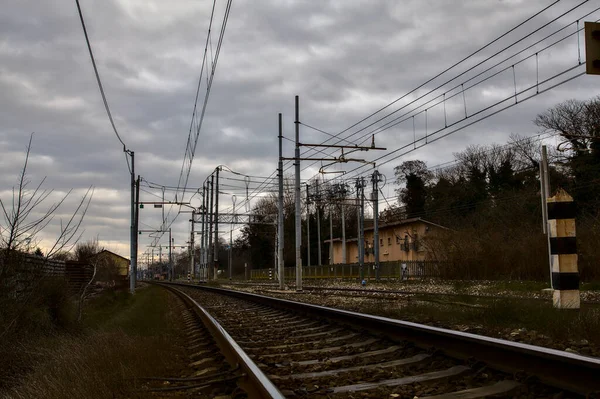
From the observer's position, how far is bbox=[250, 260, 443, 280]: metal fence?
34.2 m

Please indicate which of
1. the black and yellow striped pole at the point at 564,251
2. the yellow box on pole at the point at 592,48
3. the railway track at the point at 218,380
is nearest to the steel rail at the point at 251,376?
the railway track at the point at 218,380

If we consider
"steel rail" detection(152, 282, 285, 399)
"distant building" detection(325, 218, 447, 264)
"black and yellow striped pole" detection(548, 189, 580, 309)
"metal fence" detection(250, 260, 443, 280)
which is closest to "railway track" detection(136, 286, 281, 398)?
"steel rail" detection(152, 282, 285, 399)

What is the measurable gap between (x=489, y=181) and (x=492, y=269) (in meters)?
35.1

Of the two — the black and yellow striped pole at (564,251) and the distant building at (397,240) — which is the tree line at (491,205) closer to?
the distant building at (397,240)

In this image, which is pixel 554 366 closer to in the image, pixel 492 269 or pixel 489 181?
pixel 492 269

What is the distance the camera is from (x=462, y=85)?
53.9 feet

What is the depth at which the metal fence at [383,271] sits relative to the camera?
1345 inches

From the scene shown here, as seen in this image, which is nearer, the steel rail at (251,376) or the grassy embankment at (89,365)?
the steel rail at (251,376)

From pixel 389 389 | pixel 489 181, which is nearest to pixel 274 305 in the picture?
pixel 389 389

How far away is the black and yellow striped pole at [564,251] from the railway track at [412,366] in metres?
3.70

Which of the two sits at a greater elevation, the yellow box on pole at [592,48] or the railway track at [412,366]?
the yellow box on pole at [592,48]

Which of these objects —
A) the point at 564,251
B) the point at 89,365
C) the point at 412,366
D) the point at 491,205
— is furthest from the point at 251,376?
the point at 491,205

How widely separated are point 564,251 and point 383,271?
36942mm

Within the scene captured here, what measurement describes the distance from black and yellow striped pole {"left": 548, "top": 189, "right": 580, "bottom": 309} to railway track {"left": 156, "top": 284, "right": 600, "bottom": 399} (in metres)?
3.70
